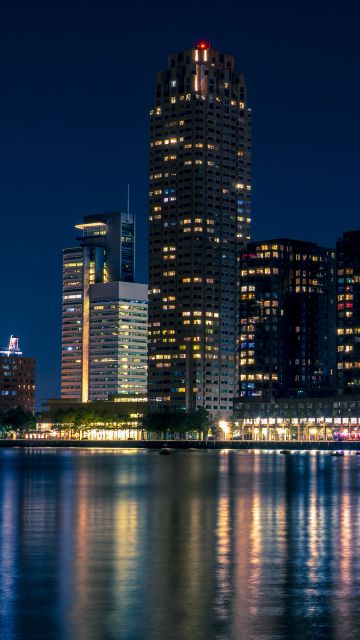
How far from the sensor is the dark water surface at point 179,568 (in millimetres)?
34812

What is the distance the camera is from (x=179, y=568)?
47594 millimetres

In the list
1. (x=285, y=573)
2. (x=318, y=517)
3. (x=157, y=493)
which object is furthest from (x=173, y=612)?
(x=157, y=493)

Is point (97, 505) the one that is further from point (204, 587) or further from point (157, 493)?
point (204, 587)

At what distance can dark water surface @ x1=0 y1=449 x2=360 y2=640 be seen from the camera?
34812 mm

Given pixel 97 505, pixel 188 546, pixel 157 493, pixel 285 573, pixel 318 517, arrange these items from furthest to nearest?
1. pixel 157 493
2. pixel 97 505
3. pixel 318 517
4. pixel 188 546
5. pixel 285 573

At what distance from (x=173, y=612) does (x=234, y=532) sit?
2730 centimetres

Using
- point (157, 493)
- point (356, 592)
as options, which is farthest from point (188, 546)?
point (157, 493)

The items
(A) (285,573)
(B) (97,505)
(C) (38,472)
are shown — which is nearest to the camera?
(A) (285,573)

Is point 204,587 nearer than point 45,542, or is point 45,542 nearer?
point 204,587

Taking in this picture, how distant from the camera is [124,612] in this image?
121ft

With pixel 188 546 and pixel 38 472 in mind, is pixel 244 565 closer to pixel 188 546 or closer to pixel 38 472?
pixel 188 546

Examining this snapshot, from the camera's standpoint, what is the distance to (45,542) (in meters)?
58.4

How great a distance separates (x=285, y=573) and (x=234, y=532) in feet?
60.2

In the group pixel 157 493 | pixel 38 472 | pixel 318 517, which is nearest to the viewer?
pixel 318 517
